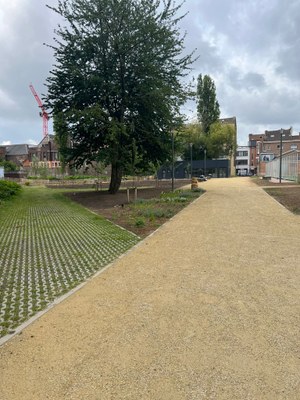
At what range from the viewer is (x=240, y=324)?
157 inches

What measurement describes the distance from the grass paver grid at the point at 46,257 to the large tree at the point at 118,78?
9.67 metres

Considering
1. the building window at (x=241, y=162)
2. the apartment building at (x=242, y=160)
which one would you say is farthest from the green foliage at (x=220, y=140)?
the building window at (x=241, y=162)

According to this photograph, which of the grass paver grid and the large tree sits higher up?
the large tree

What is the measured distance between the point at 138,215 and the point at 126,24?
14.1 meters

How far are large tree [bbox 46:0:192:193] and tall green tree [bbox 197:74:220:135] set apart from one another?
45.4m

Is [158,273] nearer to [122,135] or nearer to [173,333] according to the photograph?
[173,333]

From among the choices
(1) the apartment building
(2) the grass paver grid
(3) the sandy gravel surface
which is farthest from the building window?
(3) the sandy gravel surface

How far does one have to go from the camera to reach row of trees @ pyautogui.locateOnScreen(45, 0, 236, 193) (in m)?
21.3

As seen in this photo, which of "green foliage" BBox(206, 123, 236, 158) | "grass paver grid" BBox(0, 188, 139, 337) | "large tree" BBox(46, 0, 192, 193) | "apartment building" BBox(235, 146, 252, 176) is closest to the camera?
"grass paver grid" BBox(0, 188, 139, 337)

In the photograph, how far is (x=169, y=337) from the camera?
3.70 metres

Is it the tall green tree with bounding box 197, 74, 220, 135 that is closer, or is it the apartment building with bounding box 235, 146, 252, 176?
the tall green tree with bounding box 197, 74, 220, 135

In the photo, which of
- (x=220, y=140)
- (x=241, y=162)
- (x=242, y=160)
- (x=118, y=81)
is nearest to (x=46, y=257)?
(x=118, y=81)

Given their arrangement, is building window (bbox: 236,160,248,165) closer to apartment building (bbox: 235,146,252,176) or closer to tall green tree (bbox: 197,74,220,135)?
apartment building (bbox: 235,146,252,176)

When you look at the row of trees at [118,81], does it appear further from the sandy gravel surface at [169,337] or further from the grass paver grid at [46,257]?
the sandy gravel surface at [169,337]
